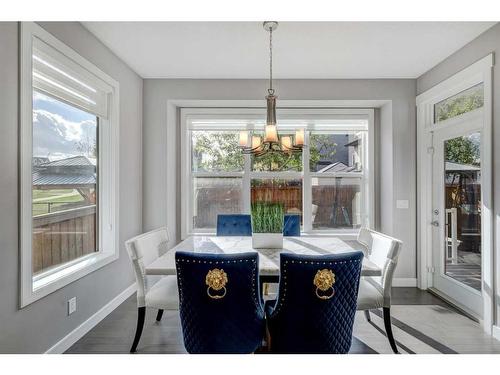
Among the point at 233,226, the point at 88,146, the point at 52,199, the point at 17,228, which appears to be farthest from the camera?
the point at 233,226

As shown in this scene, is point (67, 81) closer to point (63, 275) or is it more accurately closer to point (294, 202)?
point (63, 275)

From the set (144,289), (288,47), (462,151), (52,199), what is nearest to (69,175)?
(52,199)

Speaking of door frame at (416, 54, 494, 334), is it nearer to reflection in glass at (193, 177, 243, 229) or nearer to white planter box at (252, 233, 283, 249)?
white planter box at (252, 233, 283, 249)

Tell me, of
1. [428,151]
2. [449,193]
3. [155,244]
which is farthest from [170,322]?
[428,151]

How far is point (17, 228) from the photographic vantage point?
5.93ft

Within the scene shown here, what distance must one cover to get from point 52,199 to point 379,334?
2.82 m

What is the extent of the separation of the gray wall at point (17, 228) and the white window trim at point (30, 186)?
1.6 inches

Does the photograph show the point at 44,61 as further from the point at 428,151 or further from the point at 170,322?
the point at 428,151

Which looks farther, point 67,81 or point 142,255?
point 67,81

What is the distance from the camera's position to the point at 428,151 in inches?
137

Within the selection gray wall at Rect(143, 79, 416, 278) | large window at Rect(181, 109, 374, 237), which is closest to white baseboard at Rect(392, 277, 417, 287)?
gray wall at Rect(143, 79, 416, 278)

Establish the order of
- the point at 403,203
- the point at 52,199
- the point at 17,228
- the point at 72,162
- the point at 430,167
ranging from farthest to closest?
the point at 403,203, the point at 430,167, the point at 72,162, the point at 52,199, the point at 17,228

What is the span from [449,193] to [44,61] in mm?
3837

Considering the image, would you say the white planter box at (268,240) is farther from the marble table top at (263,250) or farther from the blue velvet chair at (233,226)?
the blue velvet chair at (233,226)
